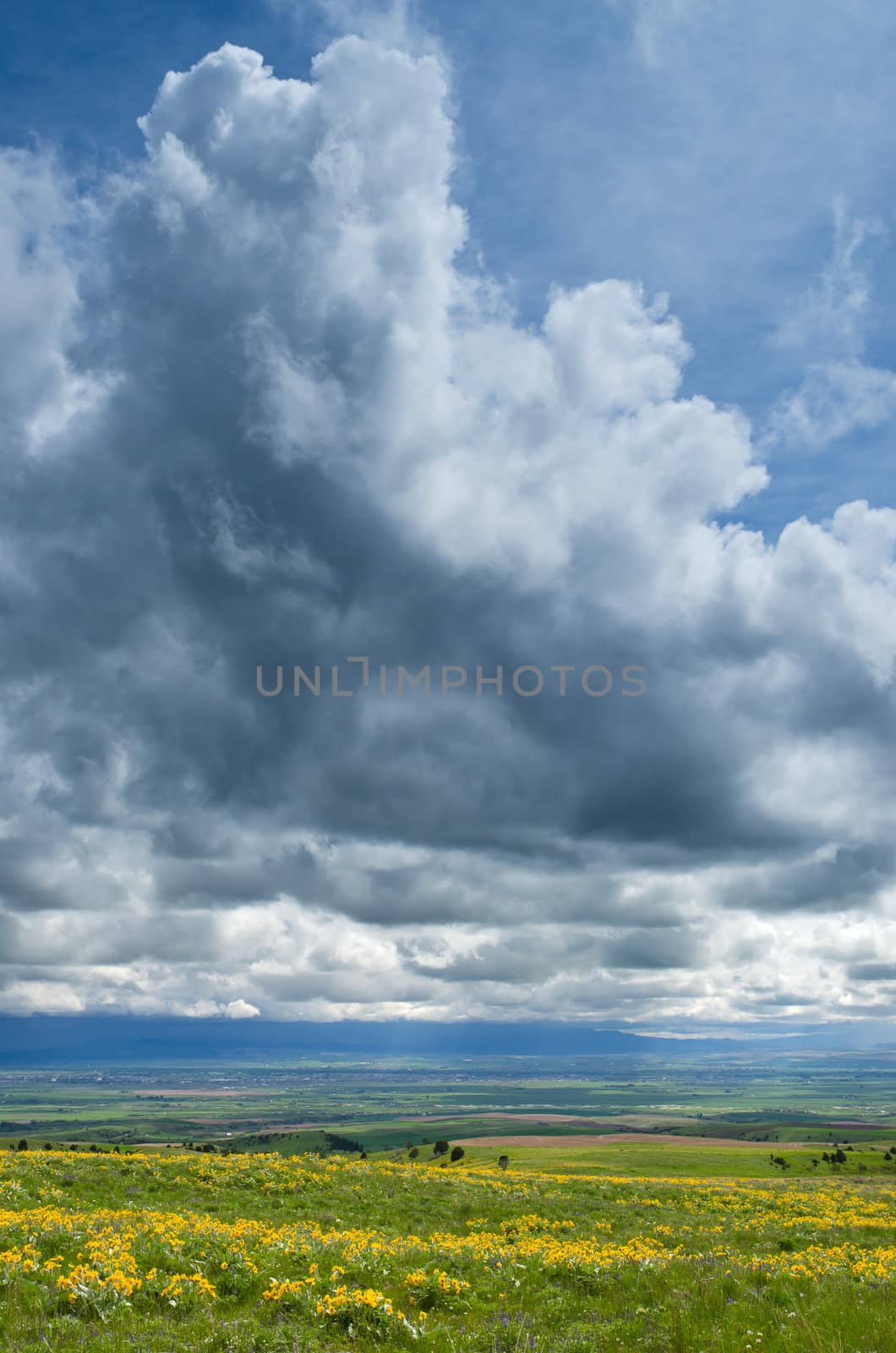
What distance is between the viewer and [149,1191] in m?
30.7

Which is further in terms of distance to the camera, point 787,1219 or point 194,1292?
point 787,1219

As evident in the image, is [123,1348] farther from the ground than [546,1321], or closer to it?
farther from the ground

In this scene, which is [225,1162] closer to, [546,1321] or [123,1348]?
[546,1321]

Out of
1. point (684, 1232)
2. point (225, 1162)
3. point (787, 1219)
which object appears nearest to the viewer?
point (684, 1232)

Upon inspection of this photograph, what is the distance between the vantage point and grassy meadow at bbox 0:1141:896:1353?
13141 millimetres

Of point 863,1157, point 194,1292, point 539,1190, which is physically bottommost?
point 863,1157

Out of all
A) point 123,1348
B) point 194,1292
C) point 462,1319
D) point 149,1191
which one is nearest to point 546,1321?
point 462,1319

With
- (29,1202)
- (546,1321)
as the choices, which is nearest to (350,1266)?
(546,1321)

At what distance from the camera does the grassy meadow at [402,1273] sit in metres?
13.1

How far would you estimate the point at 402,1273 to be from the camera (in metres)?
17.4

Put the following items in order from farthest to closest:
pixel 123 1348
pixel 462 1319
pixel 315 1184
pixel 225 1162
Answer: pixel 225 1162, pixel 315 1184, pixel 462 1319, pixel 123 1348

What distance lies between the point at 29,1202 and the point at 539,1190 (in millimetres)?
23392

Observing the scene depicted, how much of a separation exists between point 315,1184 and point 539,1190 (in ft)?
36.3

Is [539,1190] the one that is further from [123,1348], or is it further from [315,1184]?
[123,1348]
